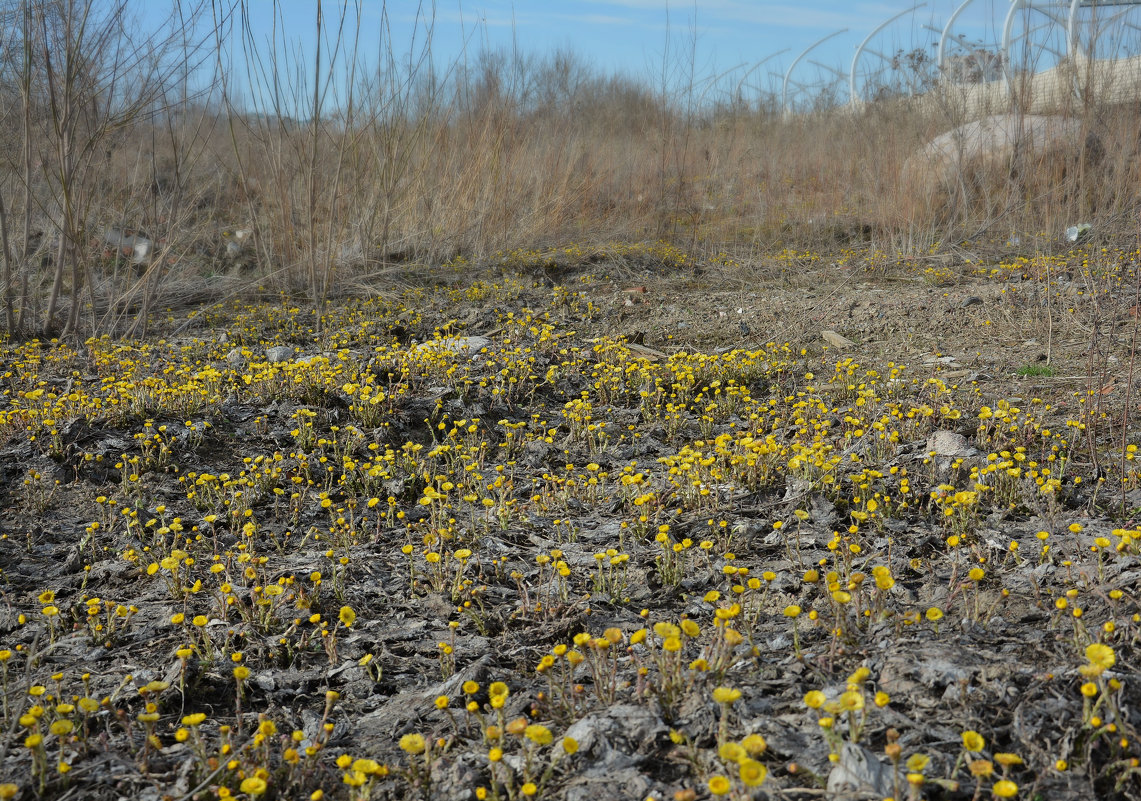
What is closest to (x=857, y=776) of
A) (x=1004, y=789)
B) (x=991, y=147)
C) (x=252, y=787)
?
(x=1004, y=789)

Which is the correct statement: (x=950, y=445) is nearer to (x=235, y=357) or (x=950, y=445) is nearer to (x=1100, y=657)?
(x=1100, y=657)

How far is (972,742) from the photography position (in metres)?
1.35

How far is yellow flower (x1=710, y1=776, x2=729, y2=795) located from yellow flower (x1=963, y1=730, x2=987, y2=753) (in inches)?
17.3

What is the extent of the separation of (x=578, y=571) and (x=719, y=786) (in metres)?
1.26

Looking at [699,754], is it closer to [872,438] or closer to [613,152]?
[872,438]

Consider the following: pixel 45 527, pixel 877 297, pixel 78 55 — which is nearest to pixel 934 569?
pixel 45 527

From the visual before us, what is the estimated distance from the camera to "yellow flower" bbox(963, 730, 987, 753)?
4.38 feet

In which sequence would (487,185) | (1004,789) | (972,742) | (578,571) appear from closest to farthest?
(1004,789) → (972,742) → (578,571) → (487,185)

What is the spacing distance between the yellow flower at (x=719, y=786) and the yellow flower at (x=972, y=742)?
44 cm

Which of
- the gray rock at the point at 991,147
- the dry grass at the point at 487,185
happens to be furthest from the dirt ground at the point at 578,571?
the gray rock at the point at 991,147

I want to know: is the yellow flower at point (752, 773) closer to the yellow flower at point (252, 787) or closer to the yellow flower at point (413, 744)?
the yellow flower at point (413, 744)

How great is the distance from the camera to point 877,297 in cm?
610

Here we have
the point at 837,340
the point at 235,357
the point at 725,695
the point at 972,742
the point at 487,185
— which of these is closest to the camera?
the point at 972,742

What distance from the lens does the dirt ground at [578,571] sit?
59.9 inches
